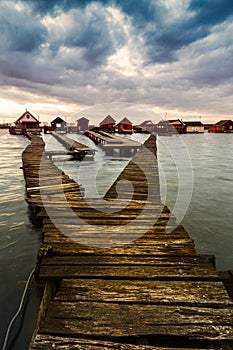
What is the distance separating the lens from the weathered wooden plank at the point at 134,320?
2.69 meters

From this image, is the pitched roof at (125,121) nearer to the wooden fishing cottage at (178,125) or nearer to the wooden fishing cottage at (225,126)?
the wooden fishing cottage at (178,125)

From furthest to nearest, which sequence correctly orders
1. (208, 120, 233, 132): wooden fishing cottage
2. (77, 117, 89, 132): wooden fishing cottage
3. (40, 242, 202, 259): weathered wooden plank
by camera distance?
(208, 120, 233, 132): wooden fishing cottage < (77, 117, 89, 132): wooden fishing cottage < (40, 242, 202, 259): weathered wooden plank

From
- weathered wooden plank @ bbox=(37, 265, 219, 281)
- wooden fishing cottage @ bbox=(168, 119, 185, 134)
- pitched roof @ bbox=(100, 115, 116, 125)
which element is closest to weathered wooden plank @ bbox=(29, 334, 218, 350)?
weathered wooden plank @ bbox=(37, 265, 219, 281)

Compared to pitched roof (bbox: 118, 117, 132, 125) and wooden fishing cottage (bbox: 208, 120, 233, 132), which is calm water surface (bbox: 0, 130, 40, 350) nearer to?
pitched roof (bbox: 118, 117, 132, 125)

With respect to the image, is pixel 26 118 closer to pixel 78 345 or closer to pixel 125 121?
pixel 125 121

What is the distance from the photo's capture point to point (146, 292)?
3.27m

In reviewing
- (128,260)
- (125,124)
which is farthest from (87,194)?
(125,124)

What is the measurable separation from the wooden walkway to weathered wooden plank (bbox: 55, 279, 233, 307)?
13 millimetres

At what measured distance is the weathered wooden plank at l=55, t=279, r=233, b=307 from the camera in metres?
3.11

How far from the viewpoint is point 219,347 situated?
8.57ft

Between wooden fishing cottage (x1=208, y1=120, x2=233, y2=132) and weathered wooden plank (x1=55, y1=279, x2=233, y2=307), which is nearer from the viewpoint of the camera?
weathered wooden plank (x1=55, y1=279, x2=233, y2=307)

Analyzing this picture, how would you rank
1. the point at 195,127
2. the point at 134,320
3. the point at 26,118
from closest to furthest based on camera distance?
the point at 134,320
the point at 26,118
the point at 195,127

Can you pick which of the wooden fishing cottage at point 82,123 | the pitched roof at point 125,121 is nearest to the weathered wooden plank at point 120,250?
the pitched roof at point 125,121

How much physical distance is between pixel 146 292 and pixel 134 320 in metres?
0.49
